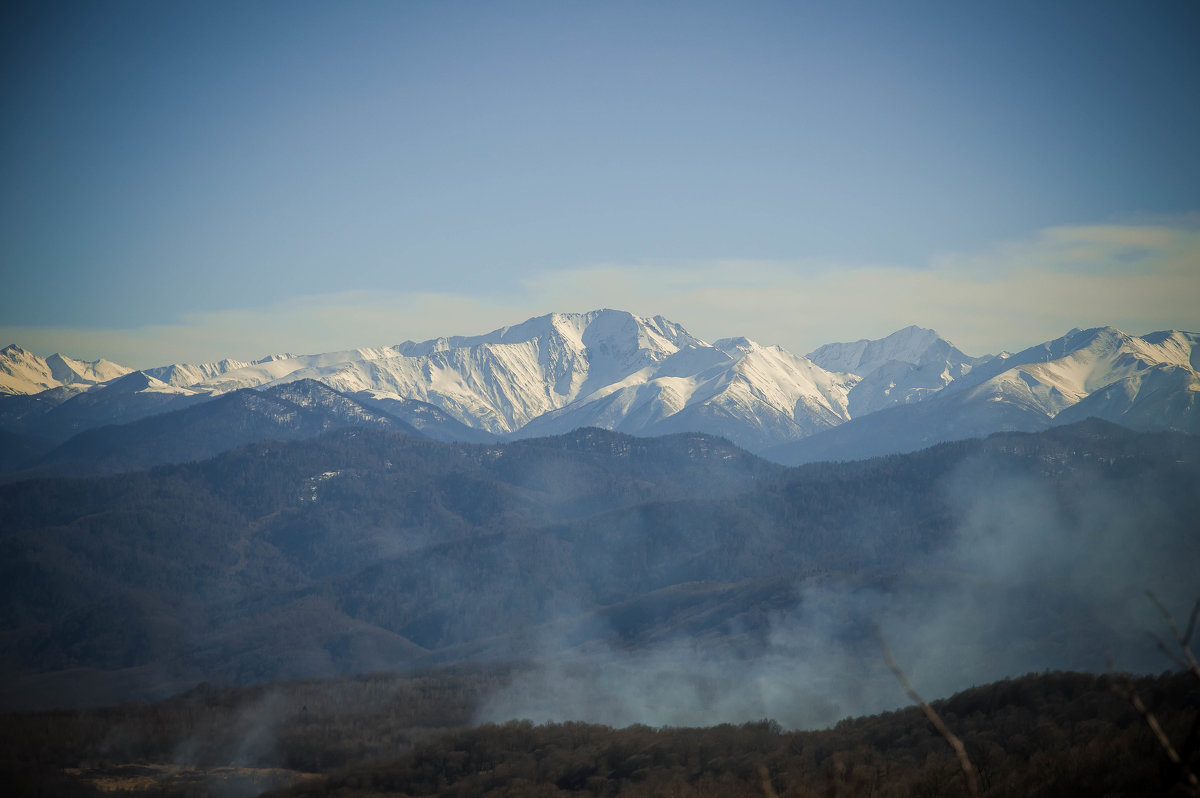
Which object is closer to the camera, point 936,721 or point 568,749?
point 936,721

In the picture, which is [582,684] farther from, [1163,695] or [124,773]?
[1163,695]

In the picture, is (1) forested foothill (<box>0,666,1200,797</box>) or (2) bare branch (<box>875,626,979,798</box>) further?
(1) forested foothill (<box>0,666,1200,797</box>)

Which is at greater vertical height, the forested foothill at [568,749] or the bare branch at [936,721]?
the bare branch at [936,721]

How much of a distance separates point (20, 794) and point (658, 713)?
9176 centimetres

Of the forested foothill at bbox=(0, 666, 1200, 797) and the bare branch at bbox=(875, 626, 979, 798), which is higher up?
the bare branch at bbox=(875, 626, 979, 798)

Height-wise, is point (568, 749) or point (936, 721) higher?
point (936, 721)

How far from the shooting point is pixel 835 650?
188m

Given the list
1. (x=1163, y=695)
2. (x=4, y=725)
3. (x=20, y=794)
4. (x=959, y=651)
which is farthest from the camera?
(x=959, y=651)

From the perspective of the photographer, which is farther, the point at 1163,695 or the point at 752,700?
the point at 752,700

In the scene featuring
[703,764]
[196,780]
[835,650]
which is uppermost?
[703,764]

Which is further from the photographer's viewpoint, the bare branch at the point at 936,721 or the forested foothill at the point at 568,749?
the forested foothill at the point at 568,749

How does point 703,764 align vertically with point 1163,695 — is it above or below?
below

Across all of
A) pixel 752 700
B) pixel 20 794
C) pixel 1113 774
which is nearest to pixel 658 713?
pixel 752 700

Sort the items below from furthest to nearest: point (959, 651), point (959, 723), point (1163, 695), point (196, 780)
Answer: point (959, 651)
point (196, 780)
point (959, 723)
point (1163, 695)
